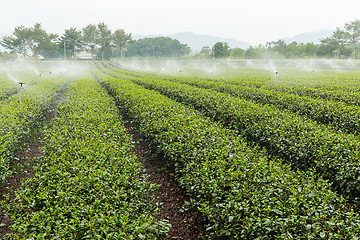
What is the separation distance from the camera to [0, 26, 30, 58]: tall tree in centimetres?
7369

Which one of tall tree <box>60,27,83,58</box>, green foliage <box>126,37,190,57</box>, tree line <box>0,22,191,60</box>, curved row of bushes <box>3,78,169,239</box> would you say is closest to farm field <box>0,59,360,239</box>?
curved row of bushes <box>3,78,169,239</box>

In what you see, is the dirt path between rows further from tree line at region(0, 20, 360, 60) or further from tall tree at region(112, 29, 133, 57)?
tall tree at region(112, 29, 133, 57)

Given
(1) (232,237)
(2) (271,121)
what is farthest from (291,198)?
(2) (271,121)

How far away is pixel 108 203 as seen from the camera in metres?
3.11

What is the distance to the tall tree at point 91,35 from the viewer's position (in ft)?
282

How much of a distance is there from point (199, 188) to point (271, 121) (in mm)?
3872

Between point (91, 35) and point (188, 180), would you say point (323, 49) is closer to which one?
point (91, 35)

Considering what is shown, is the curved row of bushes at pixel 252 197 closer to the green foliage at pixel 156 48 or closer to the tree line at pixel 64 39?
the tree line at pixel 64 39

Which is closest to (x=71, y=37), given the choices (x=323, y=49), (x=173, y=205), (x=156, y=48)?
(x=156, y=48)

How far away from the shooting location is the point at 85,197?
129 inches

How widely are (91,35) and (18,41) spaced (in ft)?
74.5

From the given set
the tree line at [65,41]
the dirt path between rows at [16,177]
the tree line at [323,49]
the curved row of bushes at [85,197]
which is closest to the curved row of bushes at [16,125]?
the dirt path between rows at [16,177]

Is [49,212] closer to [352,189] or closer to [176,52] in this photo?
[352,189]

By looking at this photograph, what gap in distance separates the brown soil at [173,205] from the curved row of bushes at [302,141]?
2.14 meters
